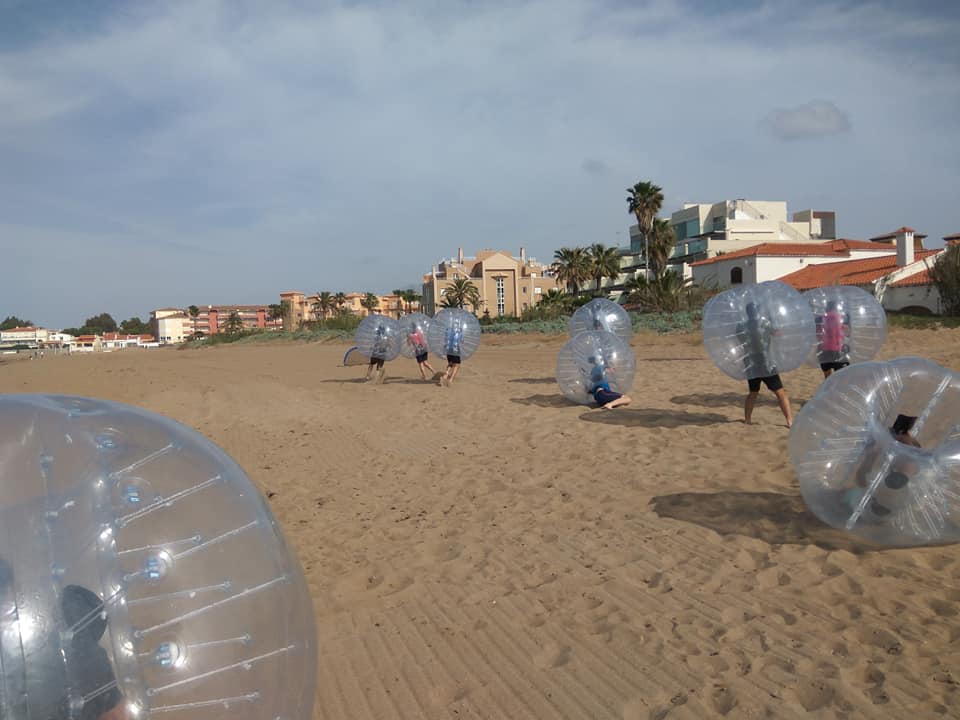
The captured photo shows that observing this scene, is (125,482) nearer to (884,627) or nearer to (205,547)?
(205,547)

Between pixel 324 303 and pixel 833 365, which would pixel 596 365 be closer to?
pixel 833 365

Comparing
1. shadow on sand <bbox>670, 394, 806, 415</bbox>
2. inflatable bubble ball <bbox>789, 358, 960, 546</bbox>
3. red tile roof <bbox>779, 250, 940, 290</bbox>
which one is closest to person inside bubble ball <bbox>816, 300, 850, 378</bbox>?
shadow on sand <bbox>670, 394, 806, 415</bbox>

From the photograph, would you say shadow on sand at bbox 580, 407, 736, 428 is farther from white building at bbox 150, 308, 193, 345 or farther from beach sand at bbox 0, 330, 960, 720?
white building at bbox 150, 308, 193, 345

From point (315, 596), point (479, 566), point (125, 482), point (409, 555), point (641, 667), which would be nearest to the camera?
point (125, 482)

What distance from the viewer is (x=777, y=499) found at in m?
5.77

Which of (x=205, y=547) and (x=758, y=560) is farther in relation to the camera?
(x=758, y=560)

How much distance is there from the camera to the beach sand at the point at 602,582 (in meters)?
3.32

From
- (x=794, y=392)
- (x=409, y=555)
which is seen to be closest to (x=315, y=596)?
(x=409, y=555)

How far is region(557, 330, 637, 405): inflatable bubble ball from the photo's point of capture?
1091 cm

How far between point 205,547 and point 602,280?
237ft

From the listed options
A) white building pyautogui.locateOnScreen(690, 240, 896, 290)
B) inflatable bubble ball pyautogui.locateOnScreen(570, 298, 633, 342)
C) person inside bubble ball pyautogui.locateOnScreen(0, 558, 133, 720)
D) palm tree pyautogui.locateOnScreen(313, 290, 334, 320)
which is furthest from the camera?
palm tree pyautogui.locateOnScreen(313, 290, 334, 320)

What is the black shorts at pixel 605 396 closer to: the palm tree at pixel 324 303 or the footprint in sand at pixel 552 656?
the footprint in sand at pixel 552 656

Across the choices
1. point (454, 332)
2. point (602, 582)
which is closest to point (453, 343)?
point (454, 332)

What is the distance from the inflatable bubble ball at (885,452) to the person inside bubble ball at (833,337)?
15.4 ft
